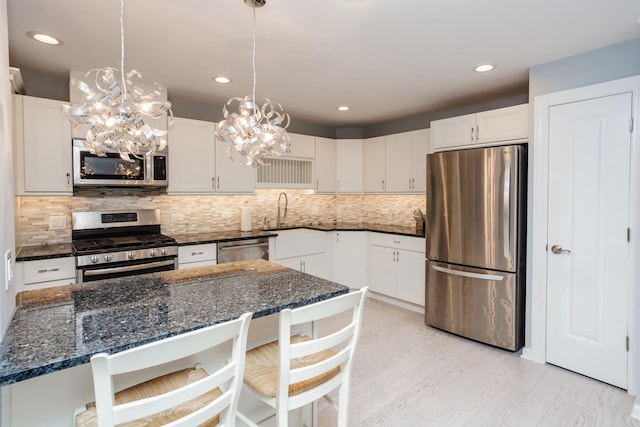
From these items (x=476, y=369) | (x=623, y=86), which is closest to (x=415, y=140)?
(x=623, y=86)

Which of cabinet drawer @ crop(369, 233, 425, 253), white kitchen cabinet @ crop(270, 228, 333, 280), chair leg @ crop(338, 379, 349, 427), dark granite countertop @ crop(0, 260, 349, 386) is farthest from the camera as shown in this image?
white kitchen cabinet @ crop(270, 228, 333, 280)

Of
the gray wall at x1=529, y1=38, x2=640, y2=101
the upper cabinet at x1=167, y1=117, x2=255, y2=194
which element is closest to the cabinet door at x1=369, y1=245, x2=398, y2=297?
the upper cabinet at x1=167, y1=117, x2=255, y2=194

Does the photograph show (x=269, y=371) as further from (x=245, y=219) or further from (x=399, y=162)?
(x=399, y=162)

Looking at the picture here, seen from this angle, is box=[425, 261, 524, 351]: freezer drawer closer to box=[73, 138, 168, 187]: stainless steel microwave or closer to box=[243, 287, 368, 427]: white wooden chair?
box=[243, 287, 368, 427]: white wooden chair

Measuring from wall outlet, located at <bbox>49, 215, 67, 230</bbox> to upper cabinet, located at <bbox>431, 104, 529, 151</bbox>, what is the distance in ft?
12.1

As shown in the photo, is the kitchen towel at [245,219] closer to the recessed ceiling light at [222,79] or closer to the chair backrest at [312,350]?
the recessed ceiling light at [222,79]

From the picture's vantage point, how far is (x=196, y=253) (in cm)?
336

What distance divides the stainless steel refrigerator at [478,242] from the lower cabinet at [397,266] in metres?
0.41

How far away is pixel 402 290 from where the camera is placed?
409 cm

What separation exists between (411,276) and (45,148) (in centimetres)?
374

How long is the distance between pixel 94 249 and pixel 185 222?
112 centimetres

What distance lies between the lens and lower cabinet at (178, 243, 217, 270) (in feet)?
10.7

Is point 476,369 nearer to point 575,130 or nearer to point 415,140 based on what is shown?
point 575,130

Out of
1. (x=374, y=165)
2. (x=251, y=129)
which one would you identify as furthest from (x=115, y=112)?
(x=374, y=165)
